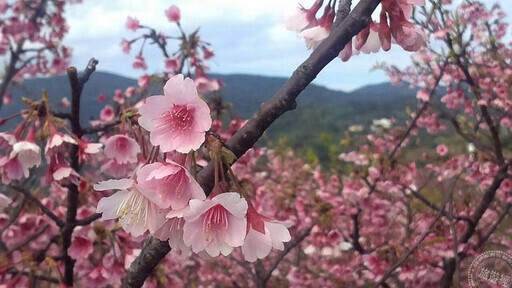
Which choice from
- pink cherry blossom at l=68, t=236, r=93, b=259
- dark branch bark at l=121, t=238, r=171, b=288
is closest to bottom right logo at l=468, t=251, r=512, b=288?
dark branch bark at l=121, t=238, r=171, b=288

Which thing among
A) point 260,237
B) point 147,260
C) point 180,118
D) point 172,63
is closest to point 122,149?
point 147,260

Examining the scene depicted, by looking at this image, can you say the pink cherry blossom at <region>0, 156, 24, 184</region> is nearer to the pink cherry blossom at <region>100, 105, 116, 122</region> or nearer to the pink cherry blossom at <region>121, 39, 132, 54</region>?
the pink cherry blossom at <region>100, 105, 116, 122</region>

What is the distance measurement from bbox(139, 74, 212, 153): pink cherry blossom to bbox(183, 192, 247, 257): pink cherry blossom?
124 millimetres

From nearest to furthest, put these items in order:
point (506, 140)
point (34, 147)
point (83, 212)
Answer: point (34, 147), point (83, 212), point (506, 140)

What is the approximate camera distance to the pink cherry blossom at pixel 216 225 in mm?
763

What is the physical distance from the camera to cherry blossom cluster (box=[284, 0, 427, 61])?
3.16 feet

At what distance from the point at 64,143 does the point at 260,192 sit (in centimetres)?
236

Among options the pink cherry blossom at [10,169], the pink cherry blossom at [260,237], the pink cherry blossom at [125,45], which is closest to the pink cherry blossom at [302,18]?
the pink cherry blossom at [260,237]

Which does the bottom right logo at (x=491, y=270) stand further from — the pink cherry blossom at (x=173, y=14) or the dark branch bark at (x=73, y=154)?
the pink cherry blossom at (x=173, y=14)

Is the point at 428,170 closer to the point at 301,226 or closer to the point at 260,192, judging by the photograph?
the point at 301,226

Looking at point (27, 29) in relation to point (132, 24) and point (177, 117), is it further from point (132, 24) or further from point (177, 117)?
point (177, 117)

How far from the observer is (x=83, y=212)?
2.89 metres

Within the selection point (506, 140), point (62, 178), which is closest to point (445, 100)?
point (62, 178)

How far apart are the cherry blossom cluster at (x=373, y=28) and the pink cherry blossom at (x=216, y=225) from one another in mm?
483
